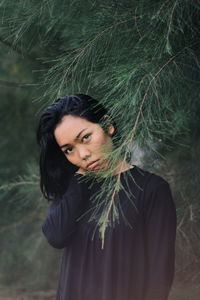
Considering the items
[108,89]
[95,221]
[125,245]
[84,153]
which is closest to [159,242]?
[125,245]

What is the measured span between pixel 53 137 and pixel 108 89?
0.33 m

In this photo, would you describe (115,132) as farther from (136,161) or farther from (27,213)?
(27,213)

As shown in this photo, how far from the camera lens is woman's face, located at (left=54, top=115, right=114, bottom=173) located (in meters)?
1.39

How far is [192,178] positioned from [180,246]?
0.35 meters

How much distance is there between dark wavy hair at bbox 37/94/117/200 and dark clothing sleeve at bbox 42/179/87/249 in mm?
66

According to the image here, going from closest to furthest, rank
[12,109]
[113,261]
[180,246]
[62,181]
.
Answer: [113,261] → [62,181] → [180,246] → [12,109]

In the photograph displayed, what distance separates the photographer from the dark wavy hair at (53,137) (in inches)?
56.6

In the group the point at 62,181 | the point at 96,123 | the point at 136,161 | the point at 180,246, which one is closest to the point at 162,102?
the point at 96,123

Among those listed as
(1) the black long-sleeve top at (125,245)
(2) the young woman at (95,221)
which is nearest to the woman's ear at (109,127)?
(2) the young woman at (95,221)

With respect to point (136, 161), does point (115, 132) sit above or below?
above

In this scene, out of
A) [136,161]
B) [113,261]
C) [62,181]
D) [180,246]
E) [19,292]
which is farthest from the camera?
[19,292]

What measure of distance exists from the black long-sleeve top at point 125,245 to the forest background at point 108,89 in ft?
0.49

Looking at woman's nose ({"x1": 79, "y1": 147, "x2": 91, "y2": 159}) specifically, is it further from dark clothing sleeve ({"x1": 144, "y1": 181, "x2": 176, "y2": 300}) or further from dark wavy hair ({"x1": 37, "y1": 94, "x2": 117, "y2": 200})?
dark clothing sleeve ({"x1": 144, "y1": 181, "x2": 176, "y2": 300})

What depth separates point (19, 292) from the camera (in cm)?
370
